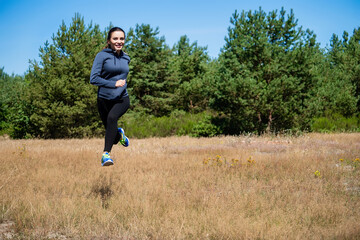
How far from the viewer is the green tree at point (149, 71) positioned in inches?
1320

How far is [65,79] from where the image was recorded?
2009 cm

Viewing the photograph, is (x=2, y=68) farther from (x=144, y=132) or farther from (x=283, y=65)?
(x=283, y=65)

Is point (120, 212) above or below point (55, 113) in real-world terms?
below

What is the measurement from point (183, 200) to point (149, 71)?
2993 cm

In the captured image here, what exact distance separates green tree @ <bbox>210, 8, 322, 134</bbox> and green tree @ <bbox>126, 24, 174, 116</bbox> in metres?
14.9

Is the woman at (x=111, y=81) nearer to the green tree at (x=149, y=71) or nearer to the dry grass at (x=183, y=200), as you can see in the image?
the dry grass at (x=183, y=200)

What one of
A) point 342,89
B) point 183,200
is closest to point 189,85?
point 342,89

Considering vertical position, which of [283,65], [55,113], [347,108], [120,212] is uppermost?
[283,65]

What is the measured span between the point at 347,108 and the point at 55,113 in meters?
25.7

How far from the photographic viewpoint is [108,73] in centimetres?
453

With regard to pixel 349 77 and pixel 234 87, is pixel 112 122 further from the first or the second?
pixel 349 77

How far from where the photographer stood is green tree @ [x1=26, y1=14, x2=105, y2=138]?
778 inches

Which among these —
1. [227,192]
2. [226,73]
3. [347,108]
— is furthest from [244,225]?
[347,108]

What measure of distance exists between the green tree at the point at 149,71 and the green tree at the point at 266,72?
48.7 ft
